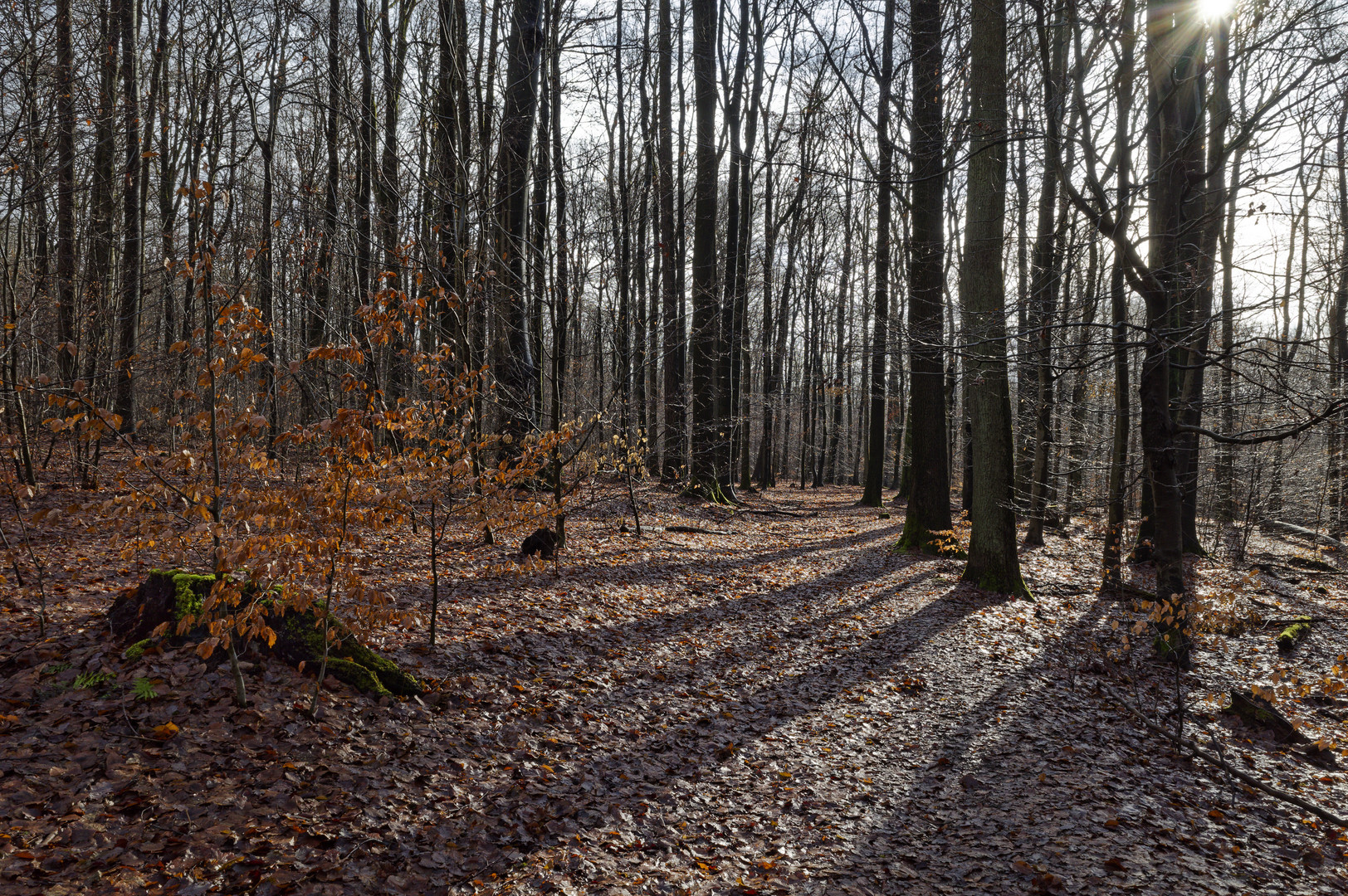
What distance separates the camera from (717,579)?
9977mm

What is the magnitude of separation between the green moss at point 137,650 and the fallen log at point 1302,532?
18066mm

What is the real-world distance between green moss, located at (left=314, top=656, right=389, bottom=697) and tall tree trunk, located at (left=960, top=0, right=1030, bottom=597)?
781cm

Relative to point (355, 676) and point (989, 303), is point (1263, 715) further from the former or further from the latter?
point (355, 676)

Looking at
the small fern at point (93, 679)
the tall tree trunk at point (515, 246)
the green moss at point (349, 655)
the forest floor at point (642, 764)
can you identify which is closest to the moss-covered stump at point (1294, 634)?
the forest floor at point (642, 764)

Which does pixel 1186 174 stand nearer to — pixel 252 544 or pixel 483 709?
pixel 483 709

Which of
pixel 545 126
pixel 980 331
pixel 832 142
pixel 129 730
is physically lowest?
pixel 129 730

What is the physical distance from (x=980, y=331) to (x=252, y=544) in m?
6.79

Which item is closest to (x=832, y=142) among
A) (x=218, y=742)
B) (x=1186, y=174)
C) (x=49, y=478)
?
(x=1186, y=174)

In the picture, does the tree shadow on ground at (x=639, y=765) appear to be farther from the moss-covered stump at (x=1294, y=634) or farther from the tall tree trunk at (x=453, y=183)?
the moss-covered stump at (x=1294, y=634)

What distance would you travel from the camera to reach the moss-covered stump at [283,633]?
15.8 ft

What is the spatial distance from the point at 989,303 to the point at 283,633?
9341 millimetres

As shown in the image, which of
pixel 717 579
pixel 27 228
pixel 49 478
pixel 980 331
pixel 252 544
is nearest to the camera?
pixel 252 544

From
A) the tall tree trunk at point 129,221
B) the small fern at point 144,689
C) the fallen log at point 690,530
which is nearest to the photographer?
the small fern at point 144,689

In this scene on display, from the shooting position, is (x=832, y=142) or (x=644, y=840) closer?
(x=644, y=840)
